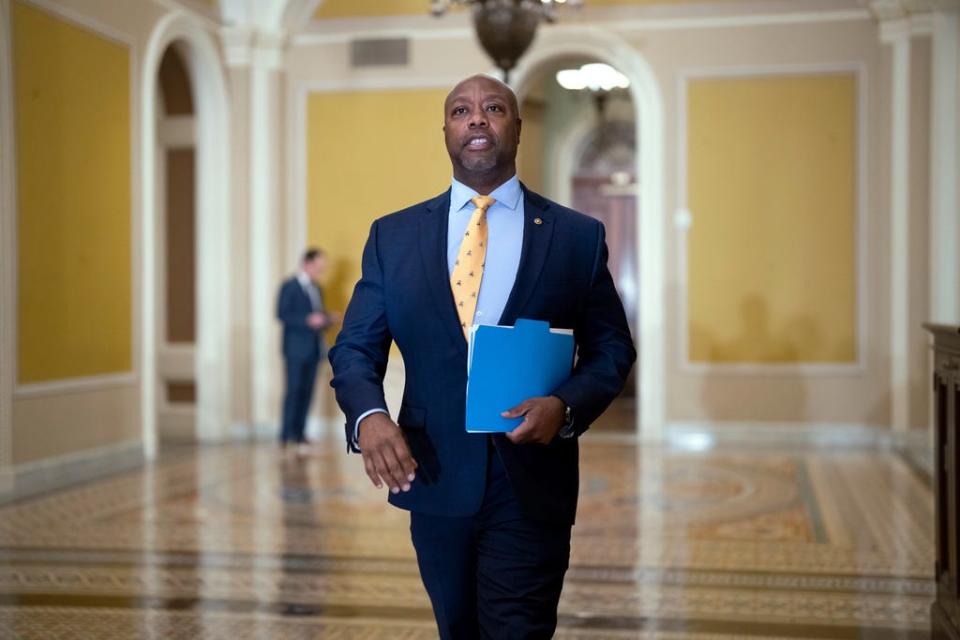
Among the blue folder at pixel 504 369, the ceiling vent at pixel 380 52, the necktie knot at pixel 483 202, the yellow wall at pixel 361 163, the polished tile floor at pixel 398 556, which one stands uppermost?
the ceiling vent at pixel 380 52

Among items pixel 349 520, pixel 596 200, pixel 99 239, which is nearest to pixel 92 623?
pixel 349 520

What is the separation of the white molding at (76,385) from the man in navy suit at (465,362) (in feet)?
17.9

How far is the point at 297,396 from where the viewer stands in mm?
9453

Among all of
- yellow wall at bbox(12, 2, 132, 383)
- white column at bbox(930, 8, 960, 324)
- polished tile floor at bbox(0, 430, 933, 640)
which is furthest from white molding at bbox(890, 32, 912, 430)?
yellow wall at bbox(12, 2, 132, 383)

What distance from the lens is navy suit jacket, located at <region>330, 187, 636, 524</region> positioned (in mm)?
2342

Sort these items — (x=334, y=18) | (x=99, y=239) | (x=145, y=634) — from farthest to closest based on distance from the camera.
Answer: (x=334, y=18)
(x=99, y=239)
(x=145, y=634)

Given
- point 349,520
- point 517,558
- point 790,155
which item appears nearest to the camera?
point 517,558

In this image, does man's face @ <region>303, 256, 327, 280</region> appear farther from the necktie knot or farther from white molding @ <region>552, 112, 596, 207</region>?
the necktie knot

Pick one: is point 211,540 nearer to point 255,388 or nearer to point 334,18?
point 255,388

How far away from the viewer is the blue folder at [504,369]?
2.22 m

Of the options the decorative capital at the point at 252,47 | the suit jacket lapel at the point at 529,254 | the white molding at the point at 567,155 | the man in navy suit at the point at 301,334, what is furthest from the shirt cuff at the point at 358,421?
the white molding at the point at 567,155

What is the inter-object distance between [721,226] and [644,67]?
1.47 metres

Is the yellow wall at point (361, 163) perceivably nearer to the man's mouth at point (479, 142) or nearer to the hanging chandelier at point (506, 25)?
the hanging chandelier at point (506, 25)

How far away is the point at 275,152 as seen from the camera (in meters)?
10.6
